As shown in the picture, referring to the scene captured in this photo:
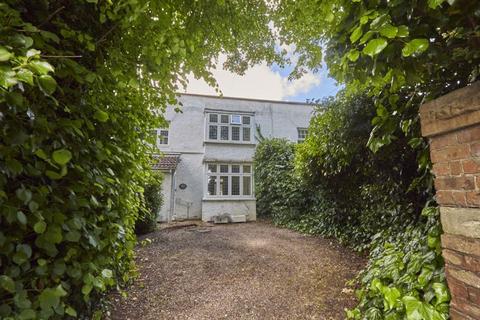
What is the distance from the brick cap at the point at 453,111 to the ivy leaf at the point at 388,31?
692 millimetres

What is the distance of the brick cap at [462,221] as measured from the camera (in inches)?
55.9

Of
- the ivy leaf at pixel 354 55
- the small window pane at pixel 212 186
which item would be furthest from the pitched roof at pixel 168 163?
the ivy leaf at pixel 354 55

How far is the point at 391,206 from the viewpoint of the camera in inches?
156

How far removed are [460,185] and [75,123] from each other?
2.41 meters

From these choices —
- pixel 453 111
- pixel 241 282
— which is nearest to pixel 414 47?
pixel 453 111

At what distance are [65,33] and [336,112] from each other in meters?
3.93

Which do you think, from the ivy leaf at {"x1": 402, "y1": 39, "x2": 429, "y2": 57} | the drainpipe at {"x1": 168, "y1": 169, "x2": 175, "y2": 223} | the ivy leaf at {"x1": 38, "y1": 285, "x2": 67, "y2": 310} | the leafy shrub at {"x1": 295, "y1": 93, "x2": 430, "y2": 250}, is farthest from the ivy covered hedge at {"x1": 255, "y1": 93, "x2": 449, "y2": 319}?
the drainpipe at {"x1": 168, "y1": 169, "x2": 175, "y2": 223}

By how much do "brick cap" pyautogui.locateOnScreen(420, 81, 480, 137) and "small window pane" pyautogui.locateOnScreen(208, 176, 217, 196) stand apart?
10.5 meters

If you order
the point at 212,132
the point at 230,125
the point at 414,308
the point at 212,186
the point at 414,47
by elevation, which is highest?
the point at 230,125

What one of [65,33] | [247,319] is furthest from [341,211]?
[65,33]

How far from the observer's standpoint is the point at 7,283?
1.05 meters

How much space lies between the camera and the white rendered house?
11.4m

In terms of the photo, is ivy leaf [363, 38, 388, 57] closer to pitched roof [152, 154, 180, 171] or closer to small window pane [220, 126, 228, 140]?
pitched roof [152, 154, 180, 171]

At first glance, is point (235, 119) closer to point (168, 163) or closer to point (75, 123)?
point (168, 163)
